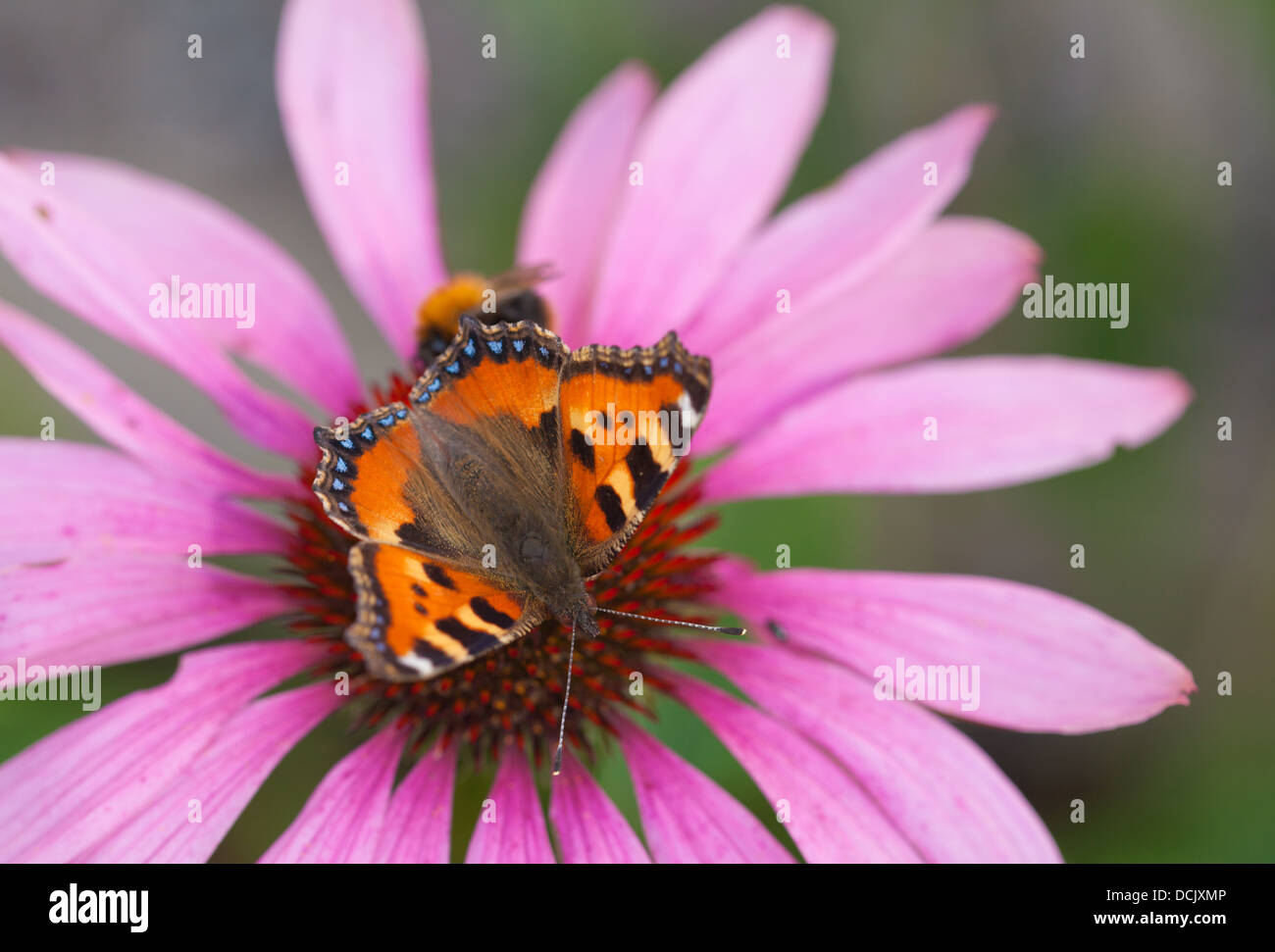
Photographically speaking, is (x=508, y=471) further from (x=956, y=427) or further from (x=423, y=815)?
(x=956, y=427)

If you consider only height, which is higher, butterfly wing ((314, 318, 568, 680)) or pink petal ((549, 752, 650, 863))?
butterfly wing ((314, 318, 568, 680))

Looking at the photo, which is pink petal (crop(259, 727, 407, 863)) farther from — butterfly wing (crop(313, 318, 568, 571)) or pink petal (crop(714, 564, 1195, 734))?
pink petal (crop(714, 564, 1195, 734))

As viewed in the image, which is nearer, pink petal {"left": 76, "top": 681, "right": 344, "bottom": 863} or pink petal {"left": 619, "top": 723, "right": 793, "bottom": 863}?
pink petal {"left": 76, "top": 681, "right": 344, "bottom": 863}

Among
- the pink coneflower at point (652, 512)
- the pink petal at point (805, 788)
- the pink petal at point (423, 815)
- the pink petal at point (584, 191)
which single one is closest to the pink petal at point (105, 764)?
the pink coneflower at point (652, 512)

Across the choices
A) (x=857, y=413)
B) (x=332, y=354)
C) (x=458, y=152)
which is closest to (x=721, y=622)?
(x=857, y=413)

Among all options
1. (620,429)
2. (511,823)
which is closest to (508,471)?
(620,429)

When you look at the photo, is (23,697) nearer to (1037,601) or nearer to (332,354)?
(332,354)

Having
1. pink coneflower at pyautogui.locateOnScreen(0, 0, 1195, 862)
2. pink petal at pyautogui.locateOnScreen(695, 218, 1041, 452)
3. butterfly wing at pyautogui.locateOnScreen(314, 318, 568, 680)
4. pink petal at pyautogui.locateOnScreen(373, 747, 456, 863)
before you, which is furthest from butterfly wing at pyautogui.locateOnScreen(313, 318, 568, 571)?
pink petal at pyautogui.locateOnScreen(695, 218, 1041, 452)

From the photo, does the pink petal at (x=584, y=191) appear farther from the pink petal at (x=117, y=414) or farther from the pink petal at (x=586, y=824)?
the pink petal at (x=586, y=824)
